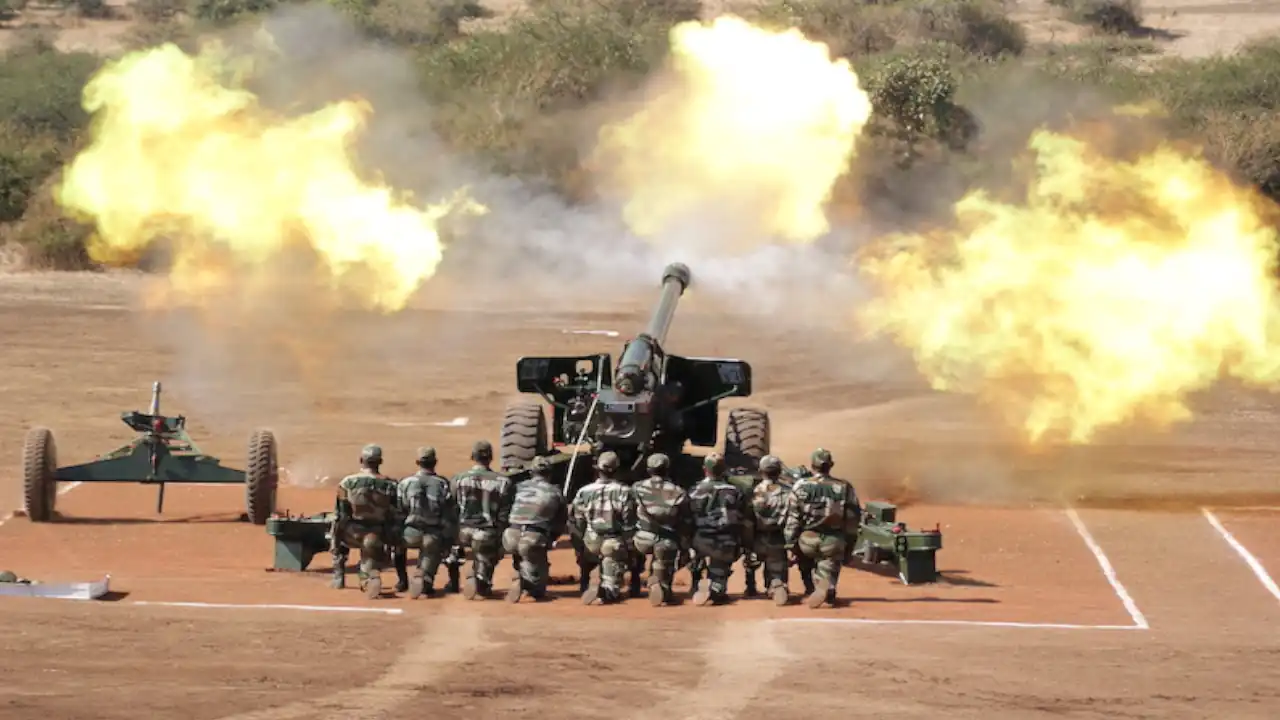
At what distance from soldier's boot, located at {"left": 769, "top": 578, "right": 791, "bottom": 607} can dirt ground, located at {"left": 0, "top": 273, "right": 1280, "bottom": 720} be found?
0.10 meters

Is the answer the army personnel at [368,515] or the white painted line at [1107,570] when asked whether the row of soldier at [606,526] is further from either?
the white painted line at [1107,570]

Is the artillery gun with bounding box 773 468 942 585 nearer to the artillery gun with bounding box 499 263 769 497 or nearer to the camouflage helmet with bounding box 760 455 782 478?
the camouflage helmet with bounding box 760 455 782 478

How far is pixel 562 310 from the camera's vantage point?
34.0 meters

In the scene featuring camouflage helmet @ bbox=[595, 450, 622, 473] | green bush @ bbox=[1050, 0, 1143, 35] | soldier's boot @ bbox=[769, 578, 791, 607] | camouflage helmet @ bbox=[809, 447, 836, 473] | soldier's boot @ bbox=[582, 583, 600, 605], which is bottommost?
soldier's boot @ bbox=[582, 583, 600, 605]

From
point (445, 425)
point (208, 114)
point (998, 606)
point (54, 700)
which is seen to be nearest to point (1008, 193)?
point (445, 425)

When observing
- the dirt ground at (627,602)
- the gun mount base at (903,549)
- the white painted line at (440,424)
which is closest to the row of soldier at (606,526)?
the dirt ground at (627,602)

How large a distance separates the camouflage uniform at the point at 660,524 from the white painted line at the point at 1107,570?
3.62 metres

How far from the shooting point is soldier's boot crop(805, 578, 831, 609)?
15.5 meters

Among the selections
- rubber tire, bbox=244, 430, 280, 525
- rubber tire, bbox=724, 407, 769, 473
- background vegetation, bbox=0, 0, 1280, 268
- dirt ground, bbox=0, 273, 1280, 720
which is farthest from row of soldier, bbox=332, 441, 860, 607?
background vegetation, bbox=0, 0, 1280, 268

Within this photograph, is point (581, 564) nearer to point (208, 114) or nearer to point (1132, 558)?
point (1132, 558)

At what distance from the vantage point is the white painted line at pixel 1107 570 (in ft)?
51.2

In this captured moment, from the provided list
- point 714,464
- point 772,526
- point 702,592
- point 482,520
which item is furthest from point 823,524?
point 482,520

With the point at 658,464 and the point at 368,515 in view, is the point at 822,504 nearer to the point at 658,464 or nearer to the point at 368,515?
the point at 658,464

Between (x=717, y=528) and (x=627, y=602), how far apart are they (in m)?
0.93
